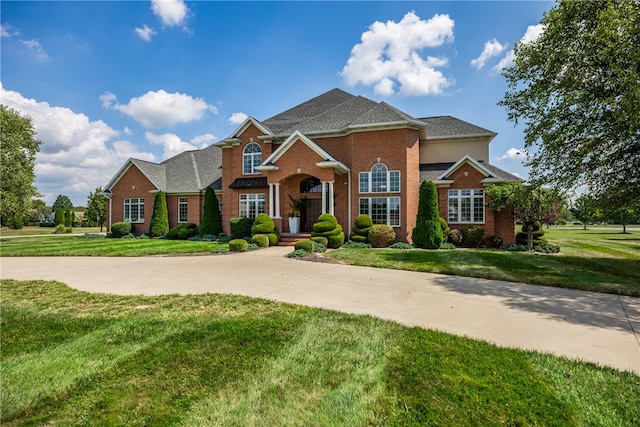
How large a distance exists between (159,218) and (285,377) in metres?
24.1

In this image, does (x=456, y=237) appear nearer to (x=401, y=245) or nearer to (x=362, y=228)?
(x=401, y=245)

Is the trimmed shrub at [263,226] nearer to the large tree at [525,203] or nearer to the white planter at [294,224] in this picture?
the white planter at [294,224]

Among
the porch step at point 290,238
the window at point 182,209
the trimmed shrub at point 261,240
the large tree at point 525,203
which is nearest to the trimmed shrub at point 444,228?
the large tree at point 525,203

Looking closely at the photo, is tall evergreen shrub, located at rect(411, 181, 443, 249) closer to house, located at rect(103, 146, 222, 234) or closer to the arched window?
the arched window

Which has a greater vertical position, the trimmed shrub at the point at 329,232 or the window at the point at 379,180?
the window at the point at 379,180

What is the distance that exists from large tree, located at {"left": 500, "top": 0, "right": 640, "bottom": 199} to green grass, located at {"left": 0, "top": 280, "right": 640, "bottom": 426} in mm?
8565

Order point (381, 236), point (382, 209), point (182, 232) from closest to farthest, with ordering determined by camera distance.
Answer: point (381, 236), point (382, 209), point (182, 232)

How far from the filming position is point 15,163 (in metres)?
29.4

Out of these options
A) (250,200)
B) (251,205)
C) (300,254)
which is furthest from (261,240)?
(250,200)

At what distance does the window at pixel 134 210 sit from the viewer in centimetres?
2581

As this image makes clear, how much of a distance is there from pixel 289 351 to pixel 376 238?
13.8 m

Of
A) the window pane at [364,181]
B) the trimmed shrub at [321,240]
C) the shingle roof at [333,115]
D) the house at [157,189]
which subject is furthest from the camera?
the house at [157,189]

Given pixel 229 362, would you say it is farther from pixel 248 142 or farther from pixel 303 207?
pixel 248 142

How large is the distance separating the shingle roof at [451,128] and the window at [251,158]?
12071 mm
